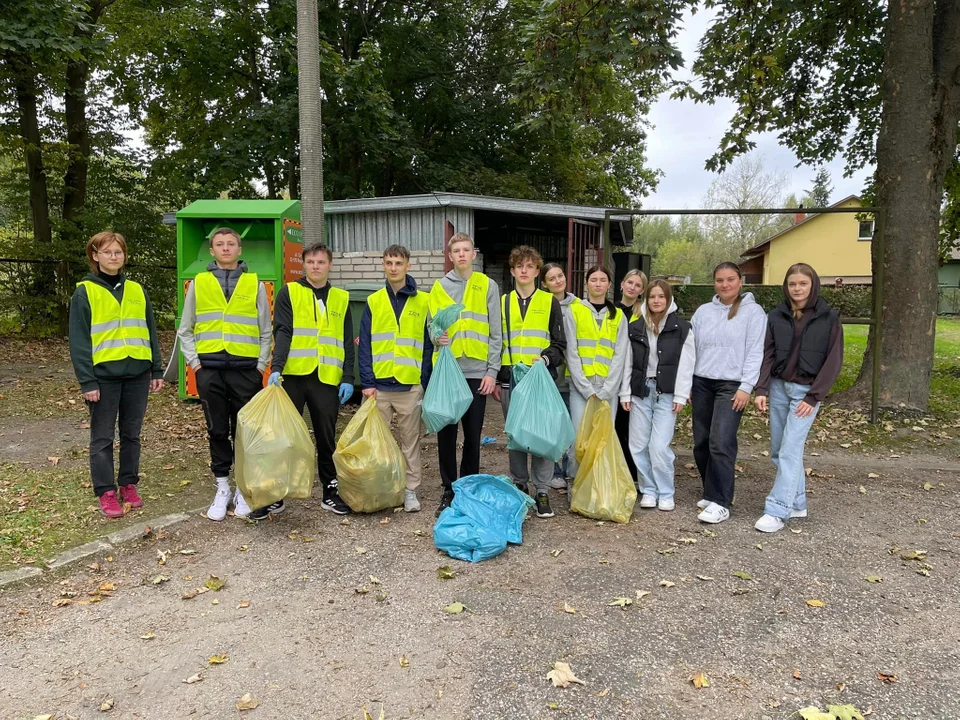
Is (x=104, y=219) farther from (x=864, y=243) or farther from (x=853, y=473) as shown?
(x=864, y=243)

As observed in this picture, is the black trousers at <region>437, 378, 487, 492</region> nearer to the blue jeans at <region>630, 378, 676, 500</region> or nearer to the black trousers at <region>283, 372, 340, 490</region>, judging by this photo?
the black trousers at <region>283, 372, 340, 490</region>

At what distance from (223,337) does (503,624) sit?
7.50 ft

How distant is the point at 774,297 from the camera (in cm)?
651

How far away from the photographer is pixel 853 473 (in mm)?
5203

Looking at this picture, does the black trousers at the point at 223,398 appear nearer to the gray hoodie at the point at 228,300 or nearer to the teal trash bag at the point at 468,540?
the gray hoodie at the point at 228,300

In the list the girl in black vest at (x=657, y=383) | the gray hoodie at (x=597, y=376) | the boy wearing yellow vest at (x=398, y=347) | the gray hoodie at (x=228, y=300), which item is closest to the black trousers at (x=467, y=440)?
the boy wearing yellow vest at (x=398, y=347)

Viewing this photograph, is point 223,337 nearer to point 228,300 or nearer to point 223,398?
point 228,300

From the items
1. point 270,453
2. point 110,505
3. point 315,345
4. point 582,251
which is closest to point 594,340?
point 315,345

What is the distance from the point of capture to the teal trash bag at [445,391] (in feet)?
12.7

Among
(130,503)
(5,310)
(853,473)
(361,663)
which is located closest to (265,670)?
(361,663)

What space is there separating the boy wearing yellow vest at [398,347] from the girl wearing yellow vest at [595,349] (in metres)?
0.89

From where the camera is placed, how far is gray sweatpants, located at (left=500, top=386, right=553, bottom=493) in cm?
417

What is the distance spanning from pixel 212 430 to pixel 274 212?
3206mm

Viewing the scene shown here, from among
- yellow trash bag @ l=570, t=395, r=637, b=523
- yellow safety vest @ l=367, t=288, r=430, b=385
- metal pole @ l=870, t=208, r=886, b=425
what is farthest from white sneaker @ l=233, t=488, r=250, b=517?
metal pole @ l=870, t=208, r=886, b=425
